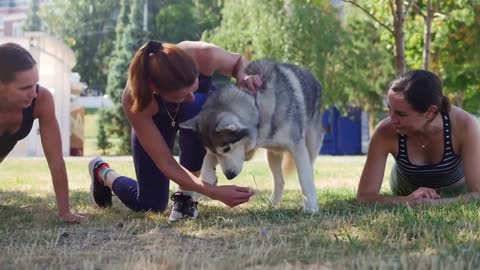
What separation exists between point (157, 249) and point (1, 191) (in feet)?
14.7

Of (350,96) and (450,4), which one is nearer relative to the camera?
(450,4)

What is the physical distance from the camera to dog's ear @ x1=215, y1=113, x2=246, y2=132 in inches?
175

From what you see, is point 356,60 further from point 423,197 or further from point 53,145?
point 53,145

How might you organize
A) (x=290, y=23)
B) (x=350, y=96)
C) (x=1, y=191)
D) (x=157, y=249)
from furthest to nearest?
(x=350, y=96) < (x=290, y=23) < (x=1, y=191) < (x=157, y=249)

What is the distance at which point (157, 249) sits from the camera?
3.05 metres

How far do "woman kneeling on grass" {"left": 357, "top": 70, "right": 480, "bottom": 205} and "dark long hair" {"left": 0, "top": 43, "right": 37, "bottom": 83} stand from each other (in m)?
2.37

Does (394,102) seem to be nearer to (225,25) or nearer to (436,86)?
(436,86)

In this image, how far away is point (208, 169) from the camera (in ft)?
16.3

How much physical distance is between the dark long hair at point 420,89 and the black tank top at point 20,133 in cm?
247

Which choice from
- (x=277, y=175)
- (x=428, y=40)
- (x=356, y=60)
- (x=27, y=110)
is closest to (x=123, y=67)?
(x=356, y=60)

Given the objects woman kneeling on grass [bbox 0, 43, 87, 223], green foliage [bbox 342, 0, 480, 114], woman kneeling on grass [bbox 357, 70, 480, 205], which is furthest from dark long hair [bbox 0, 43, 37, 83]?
green foliage [bbox 342, 0, 480, 114]

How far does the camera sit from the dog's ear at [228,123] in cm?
445

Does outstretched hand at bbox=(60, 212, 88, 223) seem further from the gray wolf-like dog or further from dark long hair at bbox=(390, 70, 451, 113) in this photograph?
dark long hair at bbox=(390, 70, 451, 113)

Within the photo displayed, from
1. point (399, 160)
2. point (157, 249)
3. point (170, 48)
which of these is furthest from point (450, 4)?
point (157, 249)
